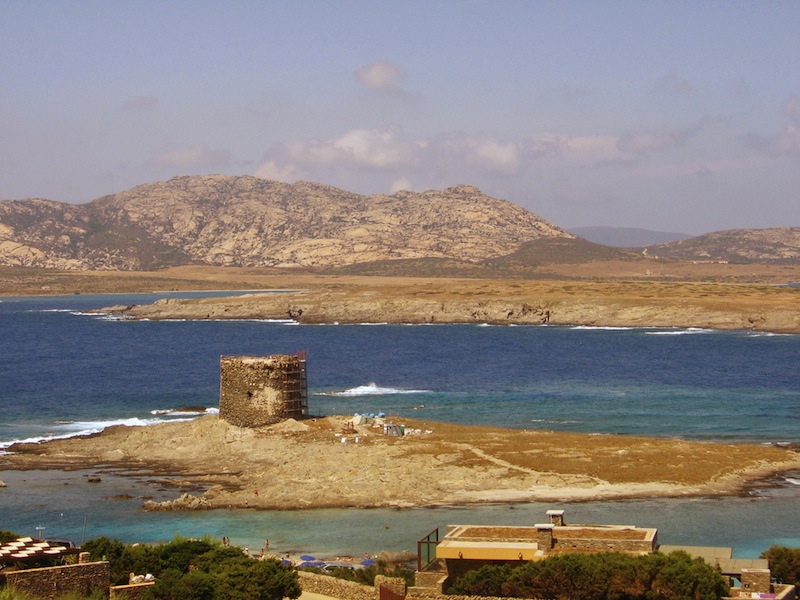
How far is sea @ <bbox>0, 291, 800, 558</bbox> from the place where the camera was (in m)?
32.1

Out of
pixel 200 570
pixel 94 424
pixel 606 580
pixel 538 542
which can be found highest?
pixel 538 542

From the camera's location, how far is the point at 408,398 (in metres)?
61.8

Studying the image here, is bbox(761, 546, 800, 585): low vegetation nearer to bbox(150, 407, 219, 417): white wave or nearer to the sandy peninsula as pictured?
the sandy peninsula

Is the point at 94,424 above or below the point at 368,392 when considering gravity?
below

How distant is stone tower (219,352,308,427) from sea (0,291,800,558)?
228 inches

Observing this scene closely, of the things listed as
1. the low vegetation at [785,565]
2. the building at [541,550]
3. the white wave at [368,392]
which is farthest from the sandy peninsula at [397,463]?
the white wave at [368,392]

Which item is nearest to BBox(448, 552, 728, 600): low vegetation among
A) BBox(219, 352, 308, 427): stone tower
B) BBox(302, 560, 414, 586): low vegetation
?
BBox(302, 560, 414, 586): low vegetation

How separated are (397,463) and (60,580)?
20.1 m

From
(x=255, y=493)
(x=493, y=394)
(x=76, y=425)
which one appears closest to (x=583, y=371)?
(x=493, y=394)

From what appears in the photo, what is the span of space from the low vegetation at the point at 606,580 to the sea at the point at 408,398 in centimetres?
913

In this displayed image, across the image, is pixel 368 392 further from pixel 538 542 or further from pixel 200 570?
pixel 538 542

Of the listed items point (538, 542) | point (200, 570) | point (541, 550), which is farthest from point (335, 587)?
Result: point (541, 550)

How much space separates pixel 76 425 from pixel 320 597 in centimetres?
3267

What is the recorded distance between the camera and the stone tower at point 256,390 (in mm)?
44281
